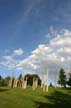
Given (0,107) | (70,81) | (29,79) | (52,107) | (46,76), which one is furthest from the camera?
(29,79)

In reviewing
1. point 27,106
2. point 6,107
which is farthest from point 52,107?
point 6,107

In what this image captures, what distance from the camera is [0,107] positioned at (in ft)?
103

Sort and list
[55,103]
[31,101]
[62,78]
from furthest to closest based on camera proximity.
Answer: [62,78] < [31,101] < [55,103]

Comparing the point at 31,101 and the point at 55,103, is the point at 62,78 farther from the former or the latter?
the point at 31,101

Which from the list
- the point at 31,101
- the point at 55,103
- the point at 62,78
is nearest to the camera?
the point at 55,103

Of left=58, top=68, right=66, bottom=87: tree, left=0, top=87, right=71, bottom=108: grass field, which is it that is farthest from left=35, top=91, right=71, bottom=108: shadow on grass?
left=58, top=68, right=66, bottom=87: tree

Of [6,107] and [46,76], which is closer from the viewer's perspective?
[6,107]

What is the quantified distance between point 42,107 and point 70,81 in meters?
64.6

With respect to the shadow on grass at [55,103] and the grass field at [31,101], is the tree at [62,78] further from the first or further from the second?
the shadow on grass at [55,103]

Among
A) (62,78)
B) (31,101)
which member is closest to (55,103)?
(31,101)

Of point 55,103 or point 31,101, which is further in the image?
point 31,101

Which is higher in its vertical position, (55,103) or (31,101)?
(31,101)

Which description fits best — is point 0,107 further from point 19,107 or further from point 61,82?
point 61,82

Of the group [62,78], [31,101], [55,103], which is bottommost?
[55,103]
